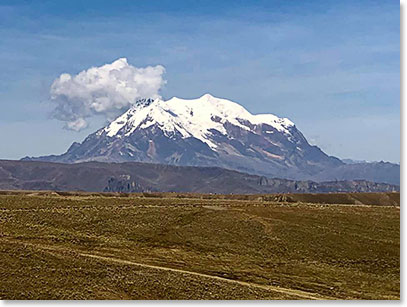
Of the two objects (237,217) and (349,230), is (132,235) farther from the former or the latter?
(349,230)

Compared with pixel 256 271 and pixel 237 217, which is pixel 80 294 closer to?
pixel 256 271

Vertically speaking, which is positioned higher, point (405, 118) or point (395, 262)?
point (405, 118)

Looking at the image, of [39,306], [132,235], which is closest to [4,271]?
[39,306]

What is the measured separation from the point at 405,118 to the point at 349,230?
28.4 metres

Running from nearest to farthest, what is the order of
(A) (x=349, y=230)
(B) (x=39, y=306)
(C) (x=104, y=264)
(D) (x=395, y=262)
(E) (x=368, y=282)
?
(B) (x=39, y=306) → (C) (x=104, y=264) → (E) (x=368, y=282) → (D) (x=395, y=262) → (A) (x=349, y=230)

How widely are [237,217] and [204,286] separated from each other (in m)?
26.7

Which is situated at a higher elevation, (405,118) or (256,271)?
(405,118)

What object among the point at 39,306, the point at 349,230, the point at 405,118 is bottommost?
the point at 39,306

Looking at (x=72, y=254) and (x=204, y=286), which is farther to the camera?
(x=72, y=254)

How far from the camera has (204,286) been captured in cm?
4062

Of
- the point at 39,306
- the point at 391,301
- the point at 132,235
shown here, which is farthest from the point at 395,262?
the point at 39,306

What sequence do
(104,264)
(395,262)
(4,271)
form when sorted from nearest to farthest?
(4,271) → (104,264) → (395,262)

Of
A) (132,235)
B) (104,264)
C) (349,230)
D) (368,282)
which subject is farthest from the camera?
(349,230)

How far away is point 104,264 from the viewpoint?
1686 inches
